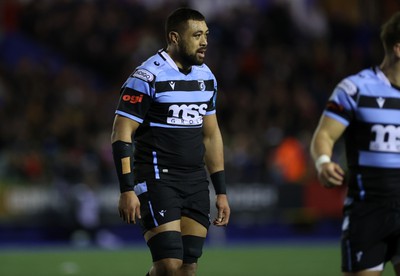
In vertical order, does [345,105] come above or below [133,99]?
below

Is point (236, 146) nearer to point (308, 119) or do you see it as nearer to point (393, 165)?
point (308, 119)

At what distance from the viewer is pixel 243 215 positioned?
1756 cm

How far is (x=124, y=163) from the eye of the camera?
A: 21.7ft

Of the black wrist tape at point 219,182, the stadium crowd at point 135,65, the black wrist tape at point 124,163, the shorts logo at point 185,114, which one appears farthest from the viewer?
the stadium crowd at point 135,65

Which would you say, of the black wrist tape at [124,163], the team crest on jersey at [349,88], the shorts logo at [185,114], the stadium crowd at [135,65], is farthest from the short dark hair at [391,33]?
the stadium crowd at [135,65]

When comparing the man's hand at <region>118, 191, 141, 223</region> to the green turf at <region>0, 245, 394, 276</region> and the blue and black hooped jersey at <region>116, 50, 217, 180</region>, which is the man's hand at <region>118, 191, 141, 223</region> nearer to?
the blue and black hooped jersey at <region>116, 50, 217, 180</region>

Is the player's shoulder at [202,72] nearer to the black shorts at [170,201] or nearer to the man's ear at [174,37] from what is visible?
the man's ear at [174,37]

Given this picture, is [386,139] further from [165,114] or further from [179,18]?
[179,18]

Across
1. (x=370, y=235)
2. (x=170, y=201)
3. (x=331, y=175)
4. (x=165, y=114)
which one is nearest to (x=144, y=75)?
(x=165, y=114)

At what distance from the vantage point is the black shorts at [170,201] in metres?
6.73

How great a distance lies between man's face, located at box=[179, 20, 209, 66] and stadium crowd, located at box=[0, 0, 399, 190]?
375 inches

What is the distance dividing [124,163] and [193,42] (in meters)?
1.00

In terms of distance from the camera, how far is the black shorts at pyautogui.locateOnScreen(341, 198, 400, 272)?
6207 millimetres

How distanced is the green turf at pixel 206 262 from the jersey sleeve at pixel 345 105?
5.40 meters
